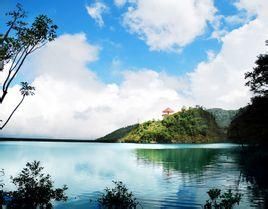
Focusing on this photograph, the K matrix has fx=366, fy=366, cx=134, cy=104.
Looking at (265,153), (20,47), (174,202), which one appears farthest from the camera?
(265,153)

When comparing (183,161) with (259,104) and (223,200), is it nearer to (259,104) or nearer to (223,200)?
(259,104)

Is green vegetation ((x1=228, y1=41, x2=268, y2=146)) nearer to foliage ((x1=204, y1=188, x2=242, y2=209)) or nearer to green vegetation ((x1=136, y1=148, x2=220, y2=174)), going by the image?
green vegetation ((x1=136, y1=148, x2=220, y2=174))

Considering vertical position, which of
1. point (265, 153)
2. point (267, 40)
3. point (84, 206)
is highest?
point (267, 40)

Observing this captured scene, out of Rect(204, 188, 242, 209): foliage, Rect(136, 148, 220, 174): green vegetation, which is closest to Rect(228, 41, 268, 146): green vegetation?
Rect(136, 148, 220, 174): green vegetation

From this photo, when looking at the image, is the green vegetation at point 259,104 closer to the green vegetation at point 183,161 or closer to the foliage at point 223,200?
the green vegetation at point 183,161

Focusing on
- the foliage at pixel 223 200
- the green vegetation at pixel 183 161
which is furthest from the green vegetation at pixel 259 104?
the foliage at pixel 223 200

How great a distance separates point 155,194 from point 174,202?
18.4 feet

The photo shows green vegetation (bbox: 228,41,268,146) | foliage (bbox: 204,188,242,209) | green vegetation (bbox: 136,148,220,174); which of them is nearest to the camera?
foliage (bbox: 204,188,242,209)

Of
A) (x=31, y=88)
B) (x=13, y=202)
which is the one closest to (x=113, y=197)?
(x=13, y=202)

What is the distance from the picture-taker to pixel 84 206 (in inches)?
1452

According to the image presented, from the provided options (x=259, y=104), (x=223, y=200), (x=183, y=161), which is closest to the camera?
(x=223, y=200)

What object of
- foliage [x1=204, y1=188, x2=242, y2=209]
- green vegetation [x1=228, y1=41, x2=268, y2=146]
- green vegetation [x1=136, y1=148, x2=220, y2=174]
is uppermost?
green vegetation [x1=228, y1=41, x2=268, y2=146]

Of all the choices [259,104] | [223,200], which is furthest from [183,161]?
[223,200]

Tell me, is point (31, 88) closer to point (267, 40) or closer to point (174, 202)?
point (174, 202)
